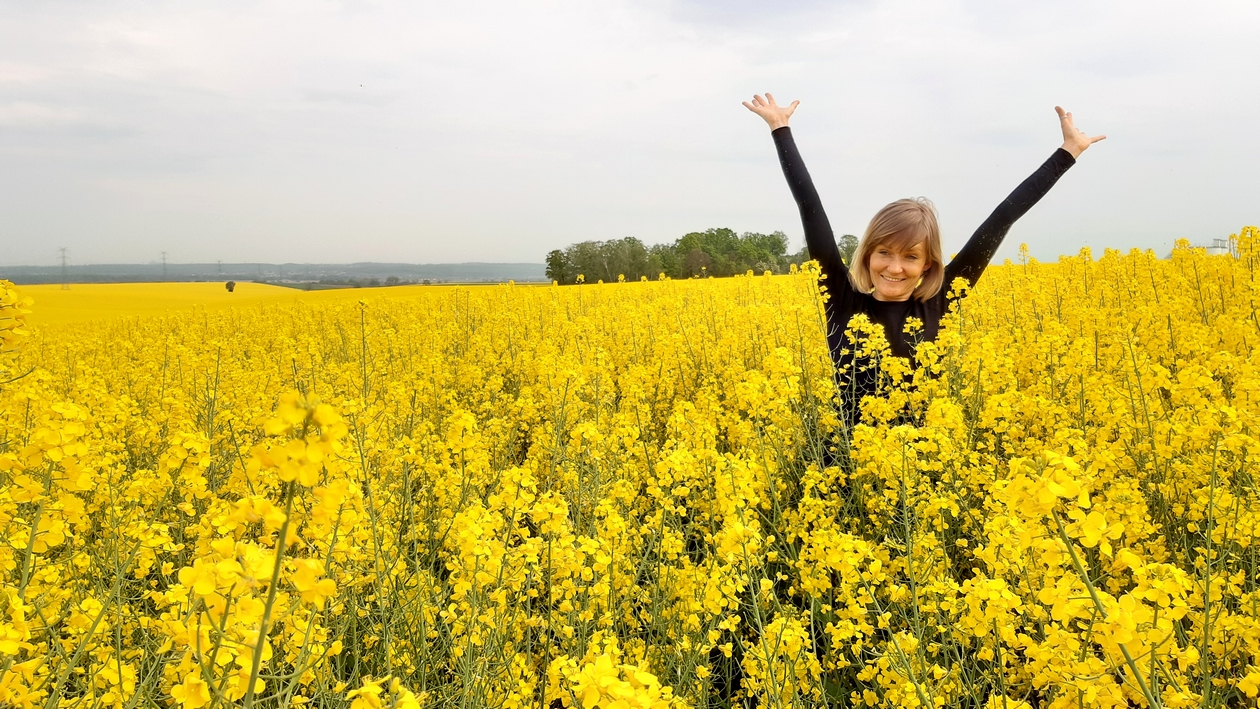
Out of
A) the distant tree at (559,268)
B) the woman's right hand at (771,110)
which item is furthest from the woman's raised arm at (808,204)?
the distant tree at (559,268)

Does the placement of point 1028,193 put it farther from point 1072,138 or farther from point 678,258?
point 678,258

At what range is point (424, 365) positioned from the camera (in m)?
5.31

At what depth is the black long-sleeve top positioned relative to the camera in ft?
14.1

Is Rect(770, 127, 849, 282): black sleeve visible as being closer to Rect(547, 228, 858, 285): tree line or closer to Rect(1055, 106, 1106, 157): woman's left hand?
Rect(1055, 106, 1106, 157): woman's left hand

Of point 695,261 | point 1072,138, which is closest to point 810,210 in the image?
point 1072,138

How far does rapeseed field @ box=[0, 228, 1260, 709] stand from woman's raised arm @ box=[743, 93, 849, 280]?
0.68ft

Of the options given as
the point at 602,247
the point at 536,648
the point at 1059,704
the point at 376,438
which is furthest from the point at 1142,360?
the point at 602,247

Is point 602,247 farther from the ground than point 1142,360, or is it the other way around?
point 602,247

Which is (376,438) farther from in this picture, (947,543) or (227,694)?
(947,543)

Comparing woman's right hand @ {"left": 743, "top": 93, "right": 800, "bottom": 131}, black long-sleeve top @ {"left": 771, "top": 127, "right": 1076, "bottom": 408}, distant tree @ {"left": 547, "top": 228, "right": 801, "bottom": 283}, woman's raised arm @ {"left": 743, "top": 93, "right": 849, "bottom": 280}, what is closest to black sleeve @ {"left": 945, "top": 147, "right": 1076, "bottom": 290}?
black long-sleeve top @ {"left": 771, "top": 127, "right": 1076, "bottom": 408}

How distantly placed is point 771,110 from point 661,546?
130 inches

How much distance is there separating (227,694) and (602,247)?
2489cm

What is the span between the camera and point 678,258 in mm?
31516

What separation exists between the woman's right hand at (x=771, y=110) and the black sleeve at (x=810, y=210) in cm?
8
